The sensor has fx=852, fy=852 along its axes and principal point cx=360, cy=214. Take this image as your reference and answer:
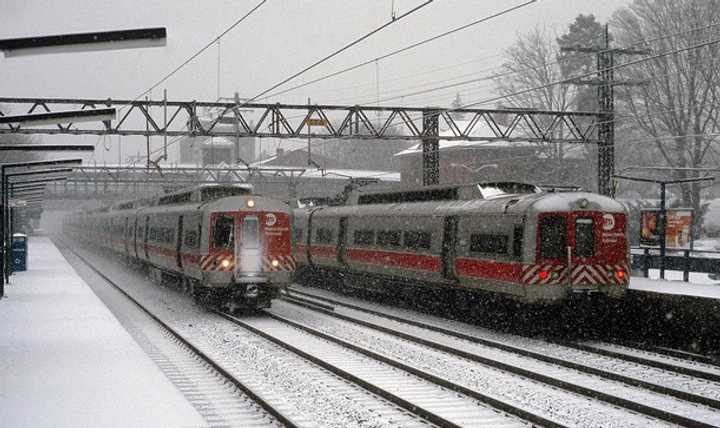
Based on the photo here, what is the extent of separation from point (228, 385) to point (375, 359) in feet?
10.3

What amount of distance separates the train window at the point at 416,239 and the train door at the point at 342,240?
5213mm

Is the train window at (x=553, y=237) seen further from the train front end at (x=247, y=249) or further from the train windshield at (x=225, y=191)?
the train windshield at (x=225, y=191)

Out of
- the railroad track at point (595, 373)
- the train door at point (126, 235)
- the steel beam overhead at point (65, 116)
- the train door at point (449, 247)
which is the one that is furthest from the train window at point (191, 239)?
the train door at point (126, 235)

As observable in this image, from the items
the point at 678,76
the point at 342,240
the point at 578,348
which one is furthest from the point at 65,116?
the point at 678,76

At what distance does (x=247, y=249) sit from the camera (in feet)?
71.6

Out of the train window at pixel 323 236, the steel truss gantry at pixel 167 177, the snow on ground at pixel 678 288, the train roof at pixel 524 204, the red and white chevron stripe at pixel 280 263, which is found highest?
the steel truss gantry at pixel 167 177

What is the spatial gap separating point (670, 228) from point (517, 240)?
8.66 meters

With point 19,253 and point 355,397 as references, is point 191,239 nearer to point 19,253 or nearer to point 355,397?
point 355,397

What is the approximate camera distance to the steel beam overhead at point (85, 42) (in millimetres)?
10742

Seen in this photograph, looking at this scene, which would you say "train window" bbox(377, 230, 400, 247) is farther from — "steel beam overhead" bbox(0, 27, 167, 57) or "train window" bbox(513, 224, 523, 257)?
"steel beam overhead" bbox(0, 27, 167, 57)

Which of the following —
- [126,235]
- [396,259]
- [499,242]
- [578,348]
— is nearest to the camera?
[578,348]

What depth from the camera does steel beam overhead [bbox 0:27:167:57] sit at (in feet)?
35.2

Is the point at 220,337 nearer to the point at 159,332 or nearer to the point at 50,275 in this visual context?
the point at 159,332

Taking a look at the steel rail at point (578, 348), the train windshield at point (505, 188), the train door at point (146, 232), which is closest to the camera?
the steel rail at point (578, 348)
